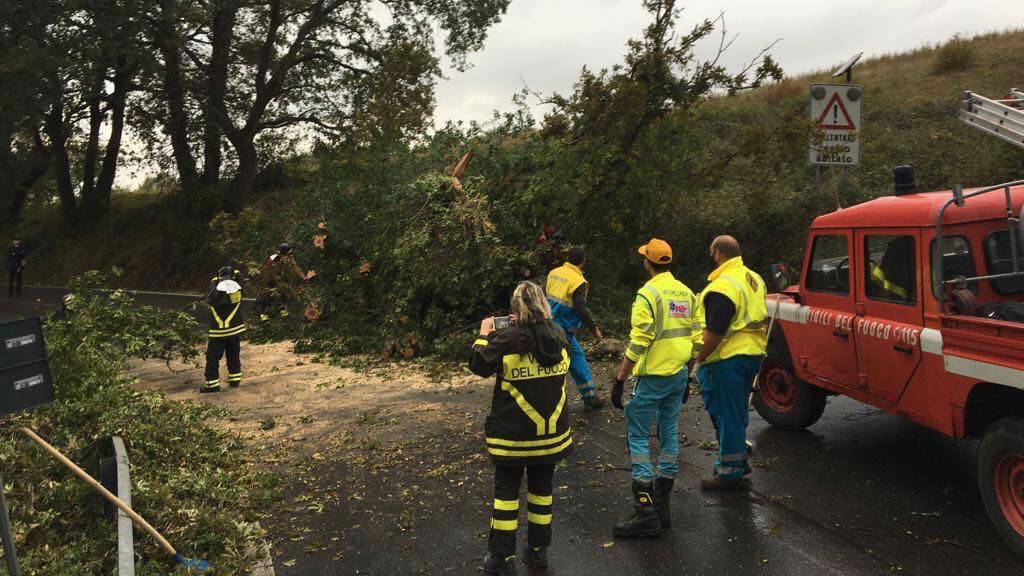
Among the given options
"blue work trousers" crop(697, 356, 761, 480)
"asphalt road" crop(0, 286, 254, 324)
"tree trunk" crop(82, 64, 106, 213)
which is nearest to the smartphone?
"blue work trousers" crop(697, 356, 761, 480)

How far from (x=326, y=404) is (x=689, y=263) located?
7389 mm

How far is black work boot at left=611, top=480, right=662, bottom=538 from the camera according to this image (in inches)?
182

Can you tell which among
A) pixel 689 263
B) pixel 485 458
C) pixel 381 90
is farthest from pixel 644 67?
pixel 381 90

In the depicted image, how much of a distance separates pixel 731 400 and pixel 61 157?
2997 centimetres

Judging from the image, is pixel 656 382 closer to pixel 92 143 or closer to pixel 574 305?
pixel 574 305

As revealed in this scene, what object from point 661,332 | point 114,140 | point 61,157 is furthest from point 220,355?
point 61,157

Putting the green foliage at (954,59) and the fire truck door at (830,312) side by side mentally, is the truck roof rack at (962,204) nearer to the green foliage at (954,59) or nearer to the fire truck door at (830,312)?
the fire truck door at (830,312)

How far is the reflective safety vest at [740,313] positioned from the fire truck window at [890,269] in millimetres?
906

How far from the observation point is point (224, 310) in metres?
10.0

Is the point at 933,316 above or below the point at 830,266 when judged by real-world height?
below

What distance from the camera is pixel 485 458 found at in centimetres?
641

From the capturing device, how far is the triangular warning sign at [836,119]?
32.9 ft

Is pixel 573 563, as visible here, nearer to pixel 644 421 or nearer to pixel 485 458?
pixel 644 421

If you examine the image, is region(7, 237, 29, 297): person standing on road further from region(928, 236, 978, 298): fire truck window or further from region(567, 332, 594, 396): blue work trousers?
region(928, 236, 978, 298): fire truck window
